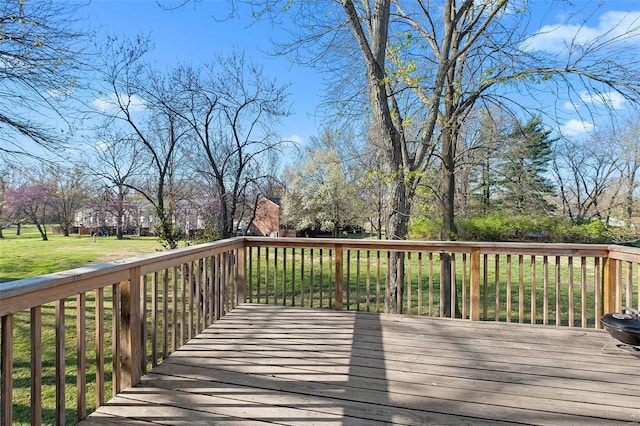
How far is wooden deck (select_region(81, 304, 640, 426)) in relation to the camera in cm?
187

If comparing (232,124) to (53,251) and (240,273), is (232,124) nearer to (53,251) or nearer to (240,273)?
(240,273)

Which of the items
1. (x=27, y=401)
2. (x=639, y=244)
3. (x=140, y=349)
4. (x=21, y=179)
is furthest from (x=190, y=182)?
(x=639, y=244)

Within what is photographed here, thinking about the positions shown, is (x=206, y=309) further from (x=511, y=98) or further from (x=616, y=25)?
(x=616, y=25)

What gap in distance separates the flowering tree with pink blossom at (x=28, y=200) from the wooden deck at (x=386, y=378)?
5.86 m

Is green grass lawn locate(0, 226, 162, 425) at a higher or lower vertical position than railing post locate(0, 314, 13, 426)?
lower

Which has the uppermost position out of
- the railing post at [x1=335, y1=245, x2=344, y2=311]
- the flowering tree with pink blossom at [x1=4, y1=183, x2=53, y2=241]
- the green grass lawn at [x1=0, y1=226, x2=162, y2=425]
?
the flowering tree with pink blossom at [x1=4, y1=183, x2=53, y2=241]

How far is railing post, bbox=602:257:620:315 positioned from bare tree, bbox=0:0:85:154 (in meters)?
7.42

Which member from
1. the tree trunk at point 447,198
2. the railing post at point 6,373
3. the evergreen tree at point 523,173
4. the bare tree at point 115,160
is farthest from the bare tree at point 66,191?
the evergreen tree at point 523,173

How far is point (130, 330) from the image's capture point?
221 centimetres

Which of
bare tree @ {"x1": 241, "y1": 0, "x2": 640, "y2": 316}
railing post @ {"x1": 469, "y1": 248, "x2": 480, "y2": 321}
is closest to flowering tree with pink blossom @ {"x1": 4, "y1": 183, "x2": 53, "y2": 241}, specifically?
bare tree @ {"x1": 241, "y1": 0, "x2": 640, "y2": 316}

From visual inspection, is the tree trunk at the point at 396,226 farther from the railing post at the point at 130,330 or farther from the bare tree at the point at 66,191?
the bare tree at the point at 66,191

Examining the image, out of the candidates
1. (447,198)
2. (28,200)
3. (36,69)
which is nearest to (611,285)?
(447,198)

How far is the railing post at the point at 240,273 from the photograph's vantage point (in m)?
4.18

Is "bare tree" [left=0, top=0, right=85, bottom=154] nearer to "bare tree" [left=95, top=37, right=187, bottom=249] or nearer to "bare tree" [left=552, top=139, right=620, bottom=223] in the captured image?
"bare tree" [left=95, top=37, right=187, bottom=249]
